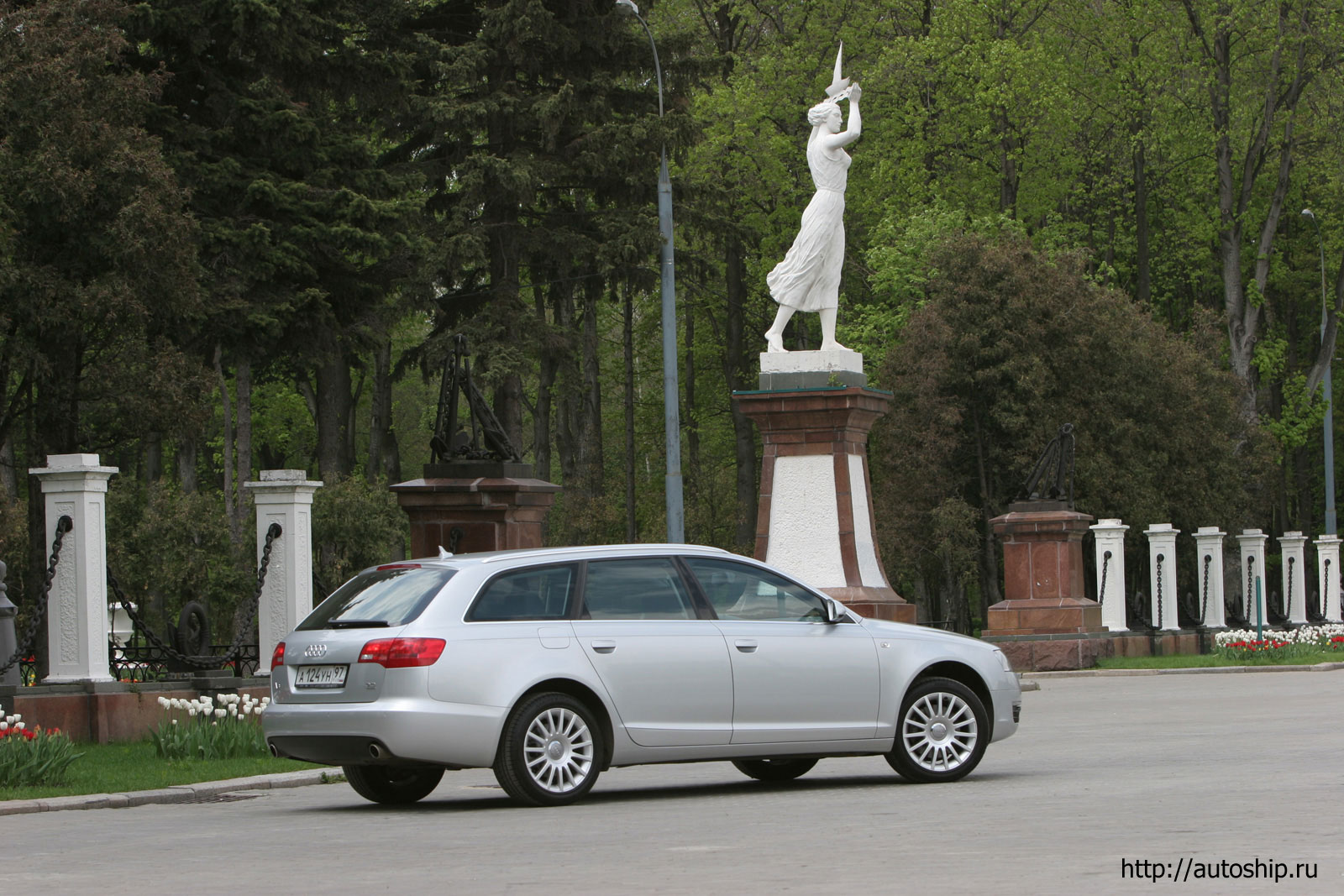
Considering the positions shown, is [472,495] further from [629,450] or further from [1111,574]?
[629,450]

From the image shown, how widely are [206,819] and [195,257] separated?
19.8m

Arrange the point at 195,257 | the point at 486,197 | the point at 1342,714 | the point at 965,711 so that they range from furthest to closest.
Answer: the point at 486,197 → the point at 195,257 → the point at 1342,714 → the point at 965,711

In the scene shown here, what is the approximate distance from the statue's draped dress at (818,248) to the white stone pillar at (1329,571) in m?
24.6

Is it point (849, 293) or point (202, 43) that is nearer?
point (202, 43)

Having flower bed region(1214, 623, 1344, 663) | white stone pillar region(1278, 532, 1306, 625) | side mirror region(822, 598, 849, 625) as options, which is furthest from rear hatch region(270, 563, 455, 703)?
white stone pillar region(1278, 532, 1306, 625)

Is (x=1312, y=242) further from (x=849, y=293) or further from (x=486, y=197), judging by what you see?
(x=486, y=197)

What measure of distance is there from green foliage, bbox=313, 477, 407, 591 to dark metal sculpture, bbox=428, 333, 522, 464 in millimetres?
14589

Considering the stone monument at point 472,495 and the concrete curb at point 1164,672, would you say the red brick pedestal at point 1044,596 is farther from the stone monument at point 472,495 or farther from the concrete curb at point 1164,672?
the stone monument at point 472,495

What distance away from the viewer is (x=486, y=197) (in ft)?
125

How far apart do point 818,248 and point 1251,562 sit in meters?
21.5

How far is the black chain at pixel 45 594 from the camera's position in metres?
14.6

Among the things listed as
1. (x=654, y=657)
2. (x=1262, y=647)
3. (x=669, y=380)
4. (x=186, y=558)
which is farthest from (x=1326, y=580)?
(x=654, y=657)

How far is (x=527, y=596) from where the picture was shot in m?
11.2

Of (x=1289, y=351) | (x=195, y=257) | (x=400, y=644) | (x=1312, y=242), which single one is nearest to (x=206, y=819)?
(x=400, y=644)
